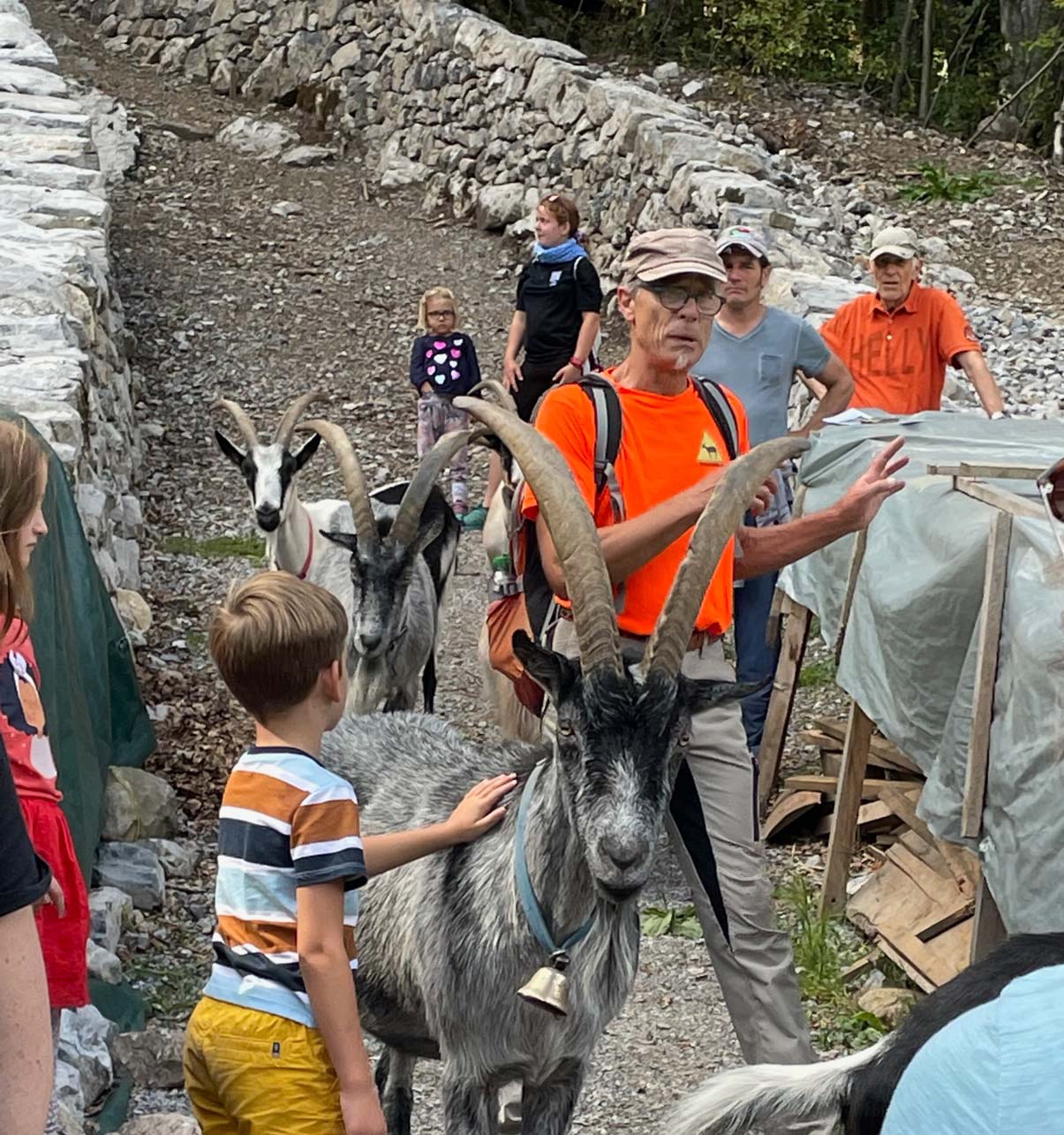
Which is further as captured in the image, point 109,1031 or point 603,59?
point 603,59

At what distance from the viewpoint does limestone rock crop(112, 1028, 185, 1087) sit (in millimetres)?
5020

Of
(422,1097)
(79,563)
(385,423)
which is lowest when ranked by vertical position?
(385,423)

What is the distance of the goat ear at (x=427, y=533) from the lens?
7918mm

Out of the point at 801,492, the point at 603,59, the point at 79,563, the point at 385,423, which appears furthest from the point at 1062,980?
the point at 603,59

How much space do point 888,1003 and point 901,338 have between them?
3.57m

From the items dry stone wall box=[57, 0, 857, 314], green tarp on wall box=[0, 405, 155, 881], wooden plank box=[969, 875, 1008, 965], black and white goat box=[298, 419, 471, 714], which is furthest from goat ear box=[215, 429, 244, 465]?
wooden plank box=[969, 875, 1008, 965]

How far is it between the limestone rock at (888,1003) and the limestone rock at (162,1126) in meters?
2.34

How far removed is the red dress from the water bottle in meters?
2.70

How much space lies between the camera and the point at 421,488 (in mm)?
7664

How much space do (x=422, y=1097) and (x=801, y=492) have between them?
130 inches

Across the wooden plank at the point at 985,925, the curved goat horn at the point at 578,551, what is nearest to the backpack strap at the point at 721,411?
the curved goat horn at the point at 578,551

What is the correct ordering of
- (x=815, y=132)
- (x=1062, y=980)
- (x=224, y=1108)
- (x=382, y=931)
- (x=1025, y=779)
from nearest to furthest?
1. (x=1062, y=980)
2. (x=224, y=1108)
3. (x=382, y=931)
4. (x=1025, y=779)
5. (x=815, y=132)

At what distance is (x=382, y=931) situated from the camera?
169 inches

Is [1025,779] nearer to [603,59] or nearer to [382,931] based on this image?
[382,931]
